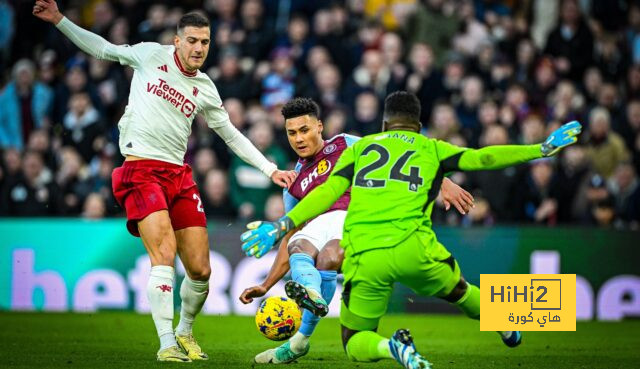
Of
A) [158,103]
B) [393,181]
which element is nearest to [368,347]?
[393,181]

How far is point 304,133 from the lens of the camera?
31.7 feet

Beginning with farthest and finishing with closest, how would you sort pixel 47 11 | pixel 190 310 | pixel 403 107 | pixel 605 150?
1. pixel 605 150
2. pixel 190 310
3. pixel 47 11
4. pixel 403 107

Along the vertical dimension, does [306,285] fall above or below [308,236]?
below

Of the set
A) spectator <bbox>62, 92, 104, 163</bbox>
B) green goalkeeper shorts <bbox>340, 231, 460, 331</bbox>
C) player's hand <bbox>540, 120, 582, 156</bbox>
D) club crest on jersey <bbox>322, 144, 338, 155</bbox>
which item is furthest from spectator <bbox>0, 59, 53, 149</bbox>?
player's hand <bbox>540, 120, 582, 156</bbox>

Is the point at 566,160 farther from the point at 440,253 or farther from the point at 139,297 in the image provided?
the point at 440,253

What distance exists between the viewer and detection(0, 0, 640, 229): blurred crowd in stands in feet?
53.0

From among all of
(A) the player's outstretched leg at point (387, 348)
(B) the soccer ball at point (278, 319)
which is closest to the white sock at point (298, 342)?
(B) the soccer ball at point (278, 319)

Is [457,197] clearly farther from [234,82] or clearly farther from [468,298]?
[234,82]

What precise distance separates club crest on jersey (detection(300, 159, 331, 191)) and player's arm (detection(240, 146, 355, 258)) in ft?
5.49

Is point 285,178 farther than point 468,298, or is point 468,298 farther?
point 285,178

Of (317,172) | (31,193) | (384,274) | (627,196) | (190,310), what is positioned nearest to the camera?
(384,274)

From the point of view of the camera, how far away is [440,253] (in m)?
7.78

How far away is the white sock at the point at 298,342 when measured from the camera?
919 centimetres

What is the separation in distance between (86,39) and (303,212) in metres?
2.84
